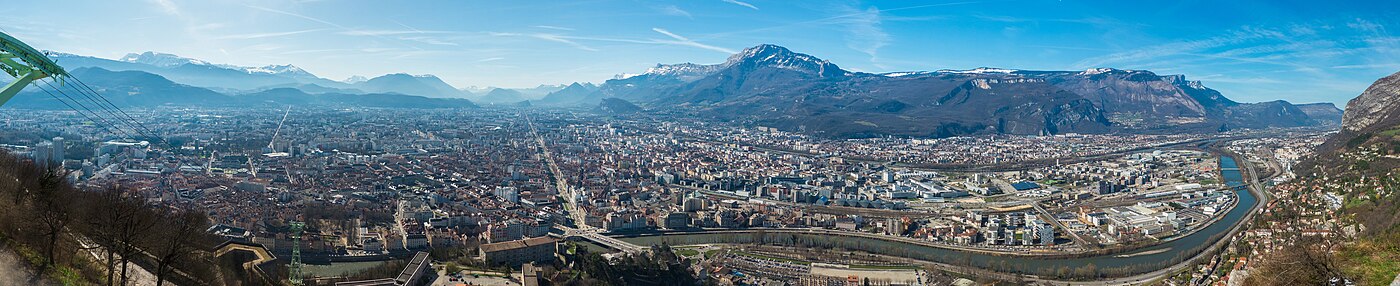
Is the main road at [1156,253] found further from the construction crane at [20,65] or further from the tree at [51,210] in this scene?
the construction crane at [20,65]

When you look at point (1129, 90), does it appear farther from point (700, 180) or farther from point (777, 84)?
point (700, 180)

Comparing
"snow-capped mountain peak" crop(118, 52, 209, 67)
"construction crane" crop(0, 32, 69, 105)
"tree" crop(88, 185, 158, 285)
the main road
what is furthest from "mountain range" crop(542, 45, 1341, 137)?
"snow-capped mountain peak" crop(118, 52, 209, 67)

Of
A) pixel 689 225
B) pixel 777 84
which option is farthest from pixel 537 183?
pixel 777 84

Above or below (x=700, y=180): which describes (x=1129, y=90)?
above

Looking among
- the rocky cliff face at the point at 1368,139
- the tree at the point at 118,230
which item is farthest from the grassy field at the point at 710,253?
the rocky cliff face at the point at 1368,139

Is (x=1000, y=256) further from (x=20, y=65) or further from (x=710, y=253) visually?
(x=20, y=65)

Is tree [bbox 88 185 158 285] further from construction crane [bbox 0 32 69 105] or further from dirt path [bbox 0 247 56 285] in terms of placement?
construction crane [bbox 0 32 69 105]

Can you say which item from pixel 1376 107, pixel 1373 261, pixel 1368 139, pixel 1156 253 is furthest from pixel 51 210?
pixel 1376 107
